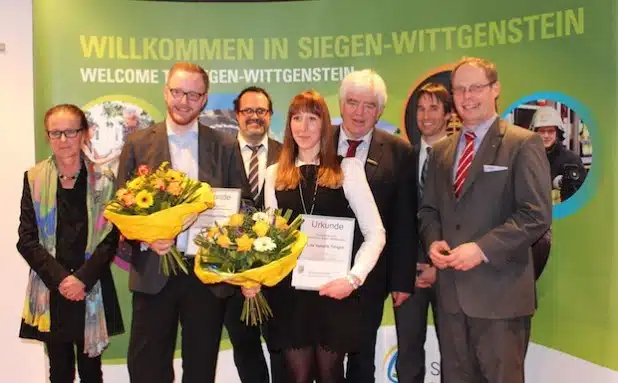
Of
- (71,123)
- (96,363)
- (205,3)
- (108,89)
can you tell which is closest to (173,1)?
(205,3)

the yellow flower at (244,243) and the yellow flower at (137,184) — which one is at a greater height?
the yellow flower at (137,184)

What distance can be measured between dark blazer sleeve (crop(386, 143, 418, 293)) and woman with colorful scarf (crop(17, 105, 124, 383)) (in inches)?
57.7

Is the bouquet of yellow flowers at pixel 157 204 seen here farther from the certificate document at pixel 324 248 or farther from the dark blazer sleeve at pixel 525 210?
the dark blazer sleeve at pixel 525 210

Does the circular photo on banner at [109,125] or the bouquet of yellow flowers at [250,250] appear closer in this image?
the bouquet of yellow flowers at [250,250]

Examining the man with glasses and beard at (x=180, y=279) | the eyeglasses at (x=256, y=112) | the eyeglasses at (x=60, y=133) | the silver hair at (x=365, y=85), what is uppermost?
the silver hair at (x=365, y=85)

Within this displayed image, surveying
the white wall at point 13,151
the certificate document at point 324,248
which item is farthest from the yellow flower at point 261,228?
the white wall at point 13,151

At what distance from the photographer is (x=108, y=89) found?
3.95 m

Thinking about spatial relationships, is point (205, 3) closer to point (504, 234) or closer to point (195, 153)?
point (195, 153)

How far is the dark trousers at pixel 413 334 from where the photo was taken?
3.66 metres

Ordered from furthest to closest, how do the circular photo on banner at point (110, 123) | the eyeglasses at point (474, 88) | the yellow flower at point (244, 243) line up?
the circular photo on banner at point (110, 123)
the eyeglasses at point (474, 88)
the yellow flower at point (244, 243)

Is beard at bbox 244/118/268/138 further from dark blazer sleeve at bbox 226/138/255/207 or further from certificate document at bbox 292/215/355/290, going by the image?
certificate document at bbox 292/215/355/290

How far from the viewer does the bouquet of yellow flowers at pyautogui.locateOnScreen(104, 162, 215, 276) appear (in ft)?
8.71

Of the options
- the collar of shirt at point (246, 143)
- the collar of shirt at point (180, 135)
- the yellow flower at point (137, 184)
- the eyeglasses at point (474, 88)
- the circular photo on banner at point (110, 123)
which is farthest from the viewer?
the circular photo on banner at point (110, 123)

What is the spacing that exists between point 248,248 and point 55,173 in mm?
1384
